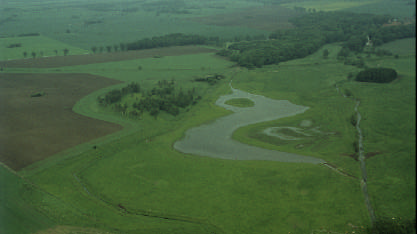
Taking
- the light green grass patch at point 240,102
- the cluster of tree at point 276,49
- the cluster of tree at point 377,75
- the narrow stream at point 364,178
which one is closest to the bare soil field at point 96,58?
the cluster of tree at point 276,49

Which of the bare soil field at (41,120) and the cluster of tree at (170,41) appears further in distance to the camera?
the cluster of tree at (170,41)

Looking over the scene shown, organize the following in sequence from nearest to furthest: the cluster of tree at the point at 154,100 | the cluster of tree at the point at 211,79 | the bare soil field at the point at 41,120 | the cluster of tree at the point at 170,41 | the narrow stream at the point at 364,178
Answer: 1. the narrow stream at the point at 364,178
2. the bare soil field at the point at 41,120
3. the cluster of tree at the point at 154,100
4. the cluster of tree at the point at 211,79
5. the cluster of tree at the point at 170,41

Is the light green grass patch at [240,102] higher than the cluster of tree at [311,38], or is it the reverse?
the cluster of tree at [311,38]

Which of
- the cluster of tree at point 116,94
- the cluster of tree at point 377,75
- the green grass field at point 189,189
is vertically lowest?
the green grass field at point 189,189

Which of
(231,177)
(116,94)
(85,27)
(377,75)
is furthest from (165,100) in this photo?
(85,27)

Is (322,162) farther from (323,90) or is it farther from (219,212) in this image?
(323,90)

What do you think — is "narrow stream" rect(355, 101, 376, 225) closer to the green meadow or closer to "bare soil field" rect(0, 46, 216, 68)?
the green meadow

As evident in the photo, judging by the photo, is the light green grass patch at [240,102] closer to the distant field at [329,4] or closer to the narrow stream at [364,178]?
the narrow stream at [364,178]
